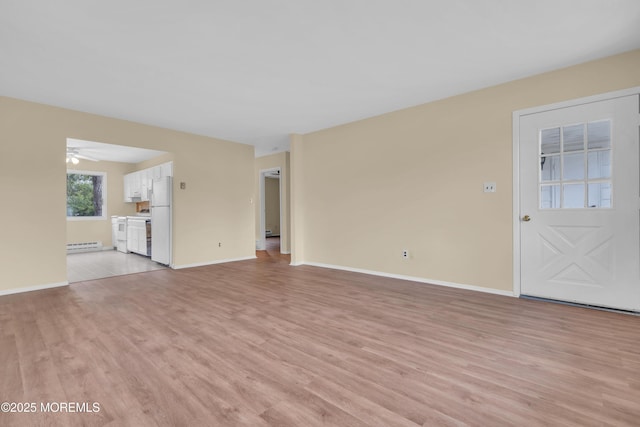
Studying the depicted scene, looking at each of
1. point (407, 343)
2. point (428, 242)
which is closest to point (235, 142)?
point (428, 242)

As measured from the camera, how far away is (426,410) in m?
1.52

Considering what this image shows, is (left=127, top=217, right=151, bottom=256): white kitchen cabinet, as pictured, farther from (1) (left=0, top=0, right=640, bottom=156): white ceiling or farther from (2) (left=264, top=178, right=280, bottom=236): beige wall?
(2) (left=264, top=178, right=280, bottom=236): beige wall

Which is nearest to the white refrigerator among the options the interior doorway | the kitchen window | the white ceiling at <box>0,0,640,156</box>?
the interior doorway

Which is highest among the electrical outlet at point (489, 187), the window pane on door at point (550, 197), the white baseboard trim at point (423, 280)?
the electrical outlet at point (489, 187)

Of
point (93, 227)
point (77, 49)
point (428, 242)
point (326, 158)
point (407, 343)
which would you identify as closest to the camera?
point (407, 343)

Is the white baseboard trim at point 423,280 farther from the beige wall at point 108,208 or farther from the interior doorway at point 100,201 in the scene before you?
the beige wall at point 108,208

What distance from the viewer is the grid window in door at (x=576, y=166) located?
3.01 metres

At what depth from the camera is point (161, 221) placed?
5672 mm

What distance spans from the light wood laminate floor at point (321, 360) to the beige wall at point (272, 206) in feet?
26.4

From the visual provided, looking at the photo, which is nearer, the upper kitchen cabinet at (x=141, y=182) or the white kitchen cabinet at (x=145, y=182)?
the upper kitchen cabinet at (x=141, y=182)

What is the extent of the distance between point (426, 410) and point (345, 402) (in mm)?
418

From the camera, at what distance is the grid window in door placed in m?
3.01

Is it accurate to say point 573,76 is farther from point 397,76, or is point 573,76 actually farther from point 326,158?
point 326,158

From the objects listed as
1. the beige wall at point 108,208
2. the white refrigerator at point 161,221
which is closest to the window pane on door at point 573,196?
the white refrigerator at point 161,221
